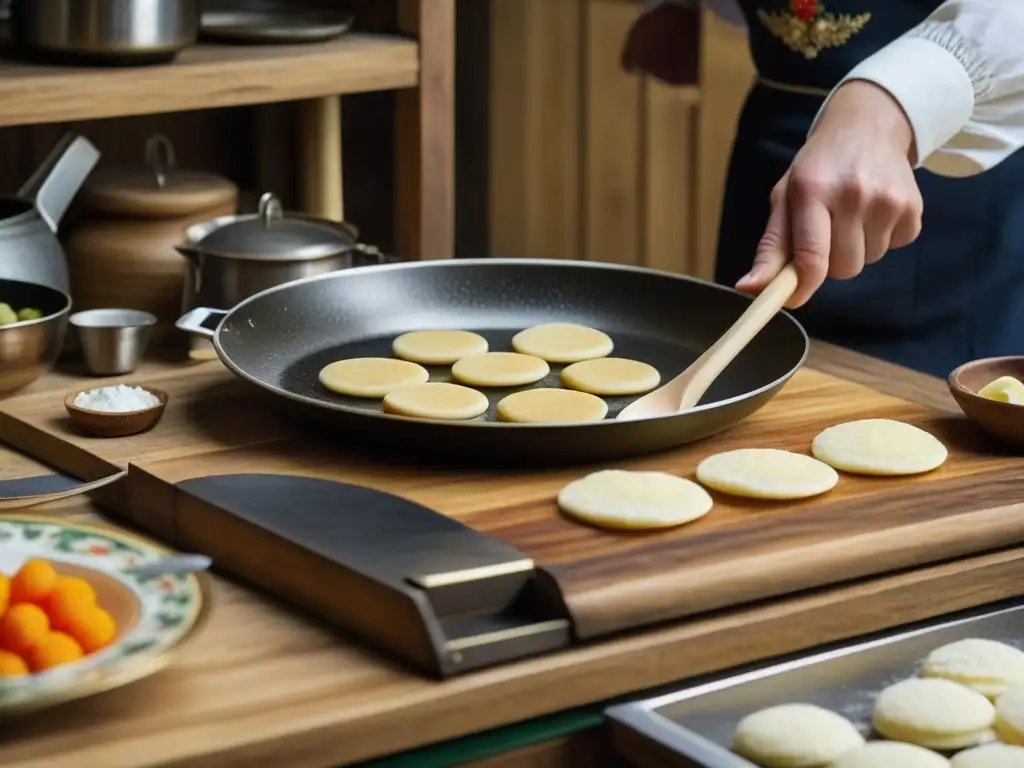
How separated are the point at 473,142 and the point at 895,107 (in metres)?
1.14

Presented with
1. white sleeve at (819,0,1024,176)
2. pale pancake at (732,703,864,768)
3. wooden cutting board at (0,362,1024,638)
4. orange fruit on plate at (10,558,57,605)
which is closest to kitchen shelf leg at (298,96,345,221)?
wooden cutting board at (0,362,1024,638)

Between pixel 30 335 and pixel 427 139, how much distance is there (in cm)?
58

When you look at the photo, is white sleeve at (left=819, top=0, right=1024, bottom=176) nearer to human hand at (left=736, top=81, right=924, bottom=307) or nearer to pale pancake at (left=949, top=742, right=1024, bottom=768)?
human hand at (left=736, top=81, right=924, bottom=307)

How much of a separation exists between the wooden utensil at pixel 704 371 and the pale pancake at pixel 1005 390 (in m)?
0.18

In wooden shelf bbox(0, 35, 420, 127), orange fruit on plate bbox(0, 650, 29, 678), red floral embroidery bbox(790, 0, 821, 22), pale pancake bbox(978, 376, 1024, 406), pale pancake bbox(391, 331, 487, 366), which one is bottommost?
orange fruit on plate bbox(0, 650, 29, 678)

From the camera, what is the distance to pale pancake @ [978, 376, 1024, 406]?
1337 millimetres

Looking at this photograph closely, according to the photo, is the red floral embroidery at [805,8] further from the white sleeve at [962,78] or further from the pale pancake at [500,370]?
the pale pancake at [500,370]

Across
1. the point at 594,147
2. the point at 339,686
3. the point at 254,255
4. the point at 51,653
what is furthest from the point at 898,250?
the point at 594,147

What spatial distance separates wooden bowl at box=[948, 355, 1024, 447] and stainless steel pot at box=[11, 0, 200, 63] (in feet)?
2.69

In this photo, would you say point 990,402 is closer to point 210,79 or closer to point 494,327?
point 494,327

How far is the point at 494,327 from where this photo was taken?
1.62 metres

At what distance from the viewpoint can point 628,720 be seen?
983mm

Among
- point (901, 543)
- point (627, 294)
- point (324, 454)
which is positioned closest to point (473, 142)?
point (627, 294)

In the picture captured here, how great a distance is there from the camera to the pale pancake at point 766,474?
46.8 inches
